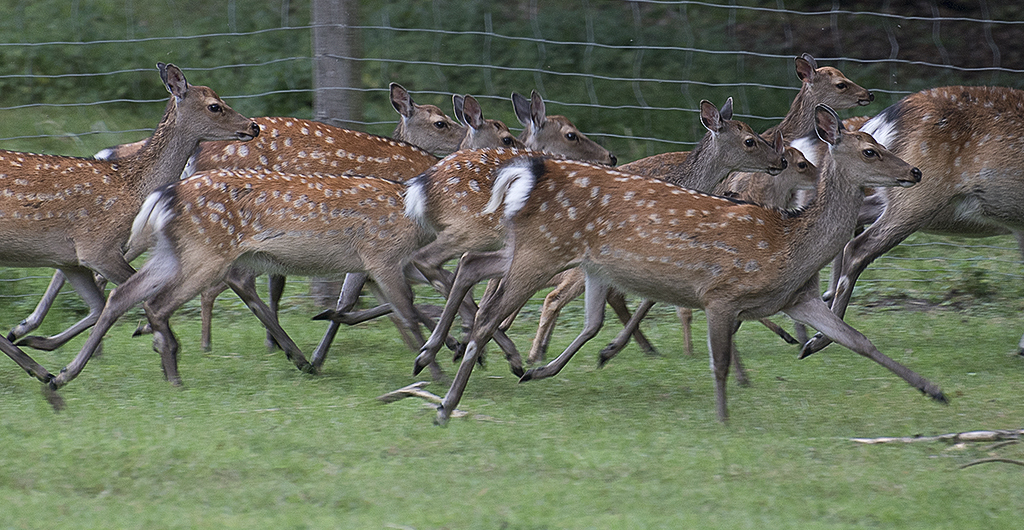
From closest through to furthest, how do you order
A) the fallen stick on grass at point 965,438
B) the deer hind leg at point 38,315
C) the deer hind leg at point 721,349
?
1. the fallen stick on grass at point 965,438
2. the deer hind leg at point 721,349
3. the deer hind leg at point 38,315

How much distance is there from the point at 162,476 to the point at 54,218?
2.16 m

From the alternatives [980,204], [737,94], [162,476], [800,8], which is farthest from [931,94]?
[800,8]

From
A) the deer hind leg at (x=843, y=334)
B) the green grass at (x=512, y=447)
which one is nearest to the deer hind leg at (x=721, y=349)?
the green grass at (x=512, y=447)

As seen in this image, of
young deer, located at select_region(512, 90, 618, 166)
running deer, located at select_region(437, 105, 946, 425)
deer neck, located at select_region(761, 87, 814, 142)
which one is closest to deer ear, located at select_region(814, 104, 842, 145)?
running deer, located at select_region(437, 105, 946, 425)

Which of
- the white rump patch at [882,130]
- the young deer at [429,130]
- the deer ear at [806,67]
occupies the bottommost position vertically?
the young deer at [429,130]

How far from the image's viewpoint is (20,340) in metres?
5.75

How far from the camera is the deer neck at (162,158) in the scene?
616 cm

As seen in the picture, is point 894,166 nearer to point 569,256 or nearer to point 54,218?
point 569,256

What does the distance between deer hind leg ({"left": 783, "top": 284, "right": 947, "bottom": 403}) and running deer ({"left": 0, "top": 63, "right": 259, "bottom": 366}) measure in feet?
9.86

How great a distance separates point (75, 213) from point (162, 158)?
0.60 m

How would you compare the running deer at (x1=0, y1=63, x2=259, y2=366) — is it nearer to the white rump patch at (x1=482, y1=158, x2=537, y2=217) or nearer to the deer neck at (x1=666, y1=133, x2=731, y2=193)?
the white rump patch at (x1=482, y1=158, x2=537, y2=217)

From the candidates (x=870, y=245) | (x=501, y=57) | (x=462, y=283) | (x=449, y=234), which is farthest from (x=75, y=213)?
(x=501, y=57)

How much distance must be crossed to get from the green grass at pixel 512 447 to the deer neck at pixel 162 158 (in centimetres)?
83

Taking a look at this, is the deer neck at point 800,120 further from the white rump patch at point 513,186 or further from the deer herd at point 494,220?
the white rump patch at point 513,186
